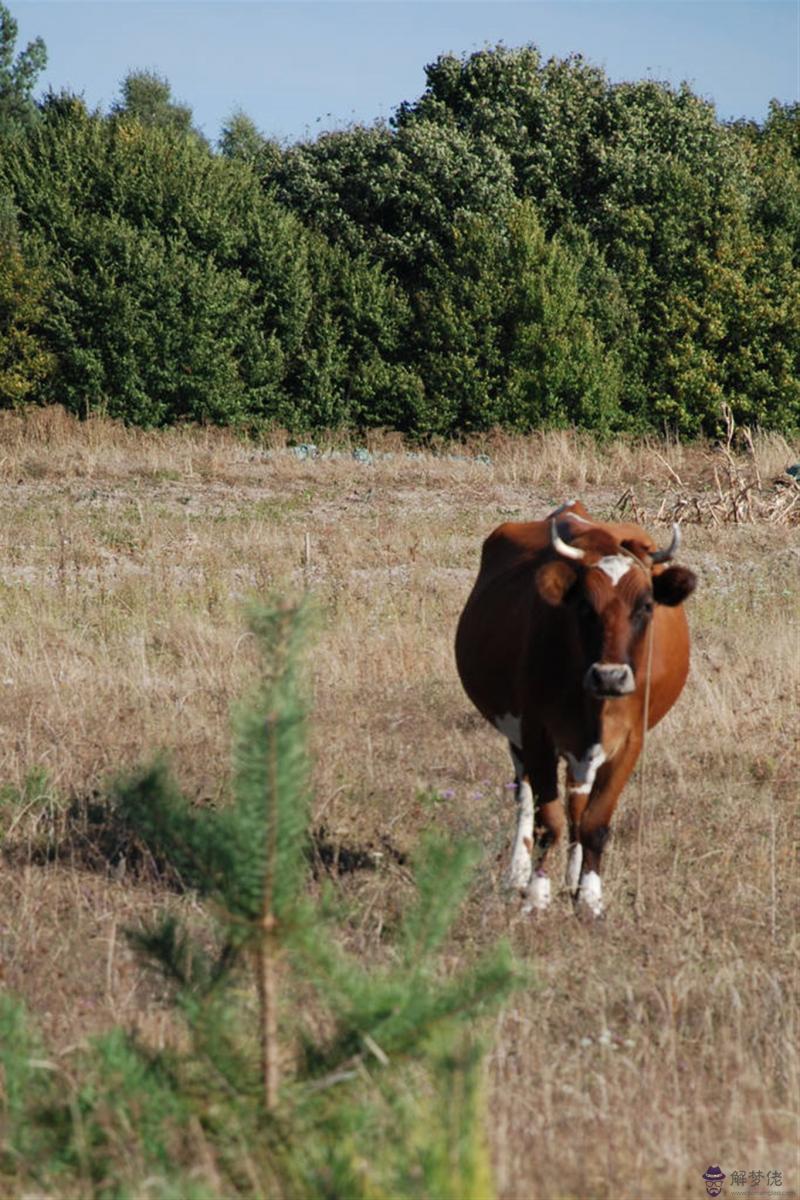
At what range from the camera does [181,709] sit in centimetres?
858

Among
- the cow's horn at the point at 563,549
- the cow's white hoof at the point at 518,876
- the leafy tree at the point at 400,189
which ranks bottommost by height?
the cow's white hoof at the point at 518,876

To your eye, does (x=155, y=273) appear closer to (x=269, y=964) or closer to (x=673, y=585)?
(x=673, y=585)

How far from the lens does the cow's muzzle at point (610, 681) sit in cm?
571

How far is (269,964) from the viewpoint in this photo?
9.97 feet

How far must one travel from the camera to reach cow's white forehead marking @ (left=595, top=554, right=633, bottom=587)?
6059 millimetres

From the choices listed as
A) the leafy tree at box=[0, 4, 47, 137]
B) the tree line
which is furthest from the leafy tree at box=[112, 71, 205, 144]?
the tree line

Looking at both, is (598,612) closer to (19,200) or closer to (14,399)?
(14,399)

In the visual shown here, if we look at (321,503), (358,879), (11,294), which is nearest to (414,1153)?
(358,879)

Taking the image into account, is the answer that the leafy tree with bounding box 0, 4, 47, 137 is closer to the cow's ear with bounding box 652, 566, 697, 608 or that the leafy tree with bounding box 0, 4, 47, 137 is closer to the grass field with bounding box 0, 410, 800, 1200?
the grass field with bounding box 0, 410, 800, 1200

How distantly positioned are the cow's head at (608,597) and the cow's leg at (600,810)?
1.27 ft

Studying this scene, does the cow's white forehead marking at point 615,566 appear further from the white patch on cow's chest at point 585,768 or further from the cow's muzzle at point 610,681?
the white patch on cow's chest at point 585,768

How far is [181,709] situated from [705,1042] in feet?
15.5
